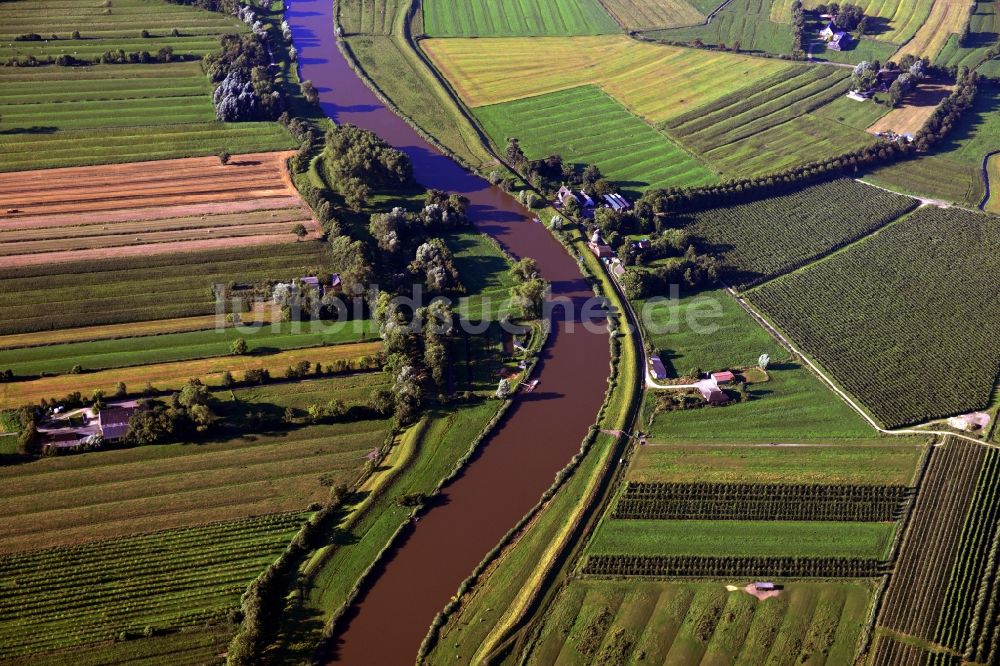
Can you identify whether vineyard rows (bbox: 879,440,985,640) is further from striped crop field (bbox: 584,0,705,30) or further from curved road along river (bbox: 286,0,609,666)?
striped crop field (bbox: 584,0,705,30)

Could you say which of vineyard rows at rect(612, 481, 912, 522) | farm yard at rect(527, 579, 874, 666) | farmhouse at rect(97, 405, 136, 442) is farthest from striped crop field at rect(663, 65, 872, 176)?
farmhouse at rect(97, 405, 136, 442)

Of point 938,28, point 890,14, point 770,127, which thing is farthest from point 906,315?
point 890,14

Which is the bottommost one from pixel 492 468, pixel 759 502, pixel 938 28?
pixel 759 502

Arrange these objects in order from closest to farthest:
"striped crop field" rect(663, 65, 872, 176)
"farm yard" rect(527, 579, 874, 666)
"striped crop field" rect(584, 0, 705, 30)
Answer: "farm yard" rect(527, 579, 874, 666) → "striped crop field" rect(663, 65, 872, 176) → "striped crop field" rect(584, 0, 705, 30)

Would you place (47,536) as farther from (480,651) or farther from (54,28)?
(54,28)

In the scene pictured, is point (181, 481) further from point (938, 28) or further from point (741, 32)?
point (938, 28)

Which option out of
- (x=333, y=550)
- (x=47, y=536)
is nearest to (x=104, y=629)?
(x=47, y=536)

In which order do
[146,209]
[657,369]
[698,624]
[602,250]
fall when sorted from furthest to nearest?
[146,209] < [602,250] < [657,369] < [698,624]
